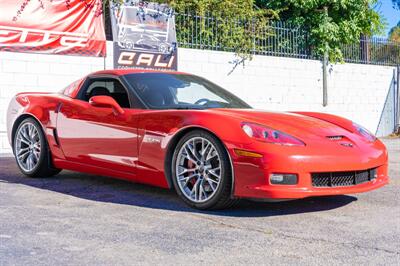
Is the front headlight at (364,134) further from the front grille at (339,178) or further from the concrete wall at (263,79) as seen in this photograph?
the concrete wall at (263,79)

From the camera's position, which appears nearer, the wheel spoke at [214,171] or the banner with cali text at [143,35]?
the wheel spoke at [214,171]

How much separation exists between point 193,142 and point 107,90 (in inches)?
60.1

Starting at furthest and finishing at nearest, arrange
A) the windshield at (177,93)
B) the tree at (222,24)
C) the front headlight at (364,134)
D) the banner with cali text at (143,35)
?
the tree at (222,24), the banner with cali text at (143,35), the windshield at (177,93), the front headlight at (364,134)

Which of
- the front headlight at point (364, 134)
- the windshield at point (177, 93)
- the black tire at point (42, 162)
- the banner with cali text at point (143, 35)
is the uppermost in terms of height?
the banner with cali text at point (143, 35)

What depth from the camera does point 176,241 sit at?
148 inches

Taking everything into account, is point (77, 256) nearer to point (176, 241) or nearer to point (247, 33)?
point (176, 241)

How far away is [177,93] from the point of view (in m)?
5.59

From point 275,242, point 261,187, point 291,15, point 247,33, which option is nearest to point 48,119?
point 261,187

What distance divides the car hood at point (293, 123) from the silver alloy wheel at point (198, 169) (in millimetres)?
355

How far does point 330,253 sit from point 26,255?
1.79m

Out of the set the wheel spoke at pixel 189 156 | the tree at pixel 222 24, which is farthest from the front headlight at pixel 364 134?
the tree at pixel 222 24

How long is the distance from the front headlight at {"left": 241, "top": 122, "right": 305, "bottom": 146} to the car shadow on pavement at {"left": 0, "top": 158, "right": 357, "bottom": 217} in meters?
0.59

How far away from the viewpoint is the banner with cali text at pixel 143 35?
11.0 m

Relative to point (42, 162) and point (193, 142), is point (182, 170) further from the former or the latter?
point (42, 162)
